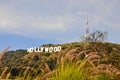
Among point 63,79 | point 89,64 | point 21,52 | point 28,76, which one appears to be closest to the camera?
point 28,76

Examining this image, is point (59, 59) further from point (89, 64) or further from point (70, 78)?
point (89, 64)

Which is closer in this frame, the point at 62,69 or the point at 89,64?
the point at 62,69

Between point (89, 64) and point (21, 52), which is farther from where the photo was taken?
point (21, 52)

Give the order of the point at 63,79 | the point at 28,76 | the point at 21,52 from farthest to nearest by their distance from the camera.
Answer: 1. the point at 21,52
2. the point at 63,79
3. the point at 28,76

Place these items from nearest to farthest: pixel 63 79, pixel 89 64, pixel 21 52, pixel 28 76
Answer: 1. pixel 28 76
2. pixel 63 79
3. pixel 89 64
4. pixel 21 52

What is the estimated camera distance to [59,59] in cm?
793

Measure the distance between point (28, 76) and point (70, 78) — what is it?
93 cm

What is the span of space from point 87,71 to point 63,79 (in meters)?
0.57

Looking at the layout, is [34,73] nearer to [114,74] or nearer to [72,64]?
[72,64]

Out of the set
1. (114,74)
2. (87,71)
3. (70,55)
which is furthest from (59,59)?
(114,74)

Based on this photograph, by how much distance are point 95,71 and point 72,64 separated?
646mm

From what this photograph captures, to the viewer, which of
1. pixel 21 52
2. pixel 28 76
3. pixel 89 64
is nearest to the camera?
pixel 28 76

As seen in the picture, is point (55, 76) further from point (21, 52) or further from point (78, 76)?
point (21, 52)

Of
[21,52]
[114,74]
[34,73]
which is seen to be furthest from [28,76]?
[21,52]
